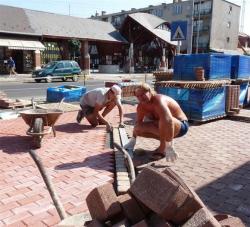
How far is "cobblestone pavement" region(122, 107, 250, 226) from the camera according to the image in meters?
4.18

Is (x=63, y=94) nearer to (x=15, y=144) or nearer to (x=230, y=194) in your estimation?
(x=15, y=144)

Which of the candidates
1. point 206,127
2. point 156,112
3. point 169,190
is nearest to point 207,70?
point 206,127

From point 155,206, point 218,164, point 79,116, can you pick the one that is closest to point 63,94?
point 79,116

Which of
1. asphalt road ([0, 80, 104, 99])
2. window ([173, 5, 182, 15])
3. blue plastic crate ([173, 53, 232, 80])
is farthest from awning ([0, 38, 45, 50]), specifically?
window ([173, 5, 182, 15])

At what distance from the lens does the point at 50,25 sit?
35219 millimetres

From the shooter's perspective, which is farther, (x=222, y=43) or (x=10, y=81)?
(x=222, y=43)

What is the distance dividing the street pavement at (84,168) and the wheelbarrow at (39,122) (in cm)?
27

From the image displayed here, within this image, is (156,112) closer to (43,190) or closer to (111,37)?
(43,190)

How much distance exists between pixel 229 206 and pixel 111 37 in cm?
3910

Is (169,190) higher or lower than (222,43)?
lower

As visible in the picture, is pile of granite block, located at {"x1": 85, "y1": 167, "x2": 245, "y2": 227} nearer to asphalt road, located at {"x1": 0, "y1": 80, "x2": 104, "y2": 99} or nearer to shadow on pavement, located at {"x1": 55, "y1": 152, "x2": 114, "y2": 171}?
shadow on pavement, located at {"x1": 55, "y1": 152, "x2": 114, "y2": 171}

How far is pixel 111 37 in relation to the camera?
136 ft

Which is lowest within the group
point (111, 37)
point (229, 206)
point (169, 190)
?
point (229, 206)

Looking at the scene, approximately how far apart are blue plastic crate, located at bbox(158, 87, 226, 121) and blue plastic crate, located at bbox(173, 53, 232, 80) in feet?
3.09
